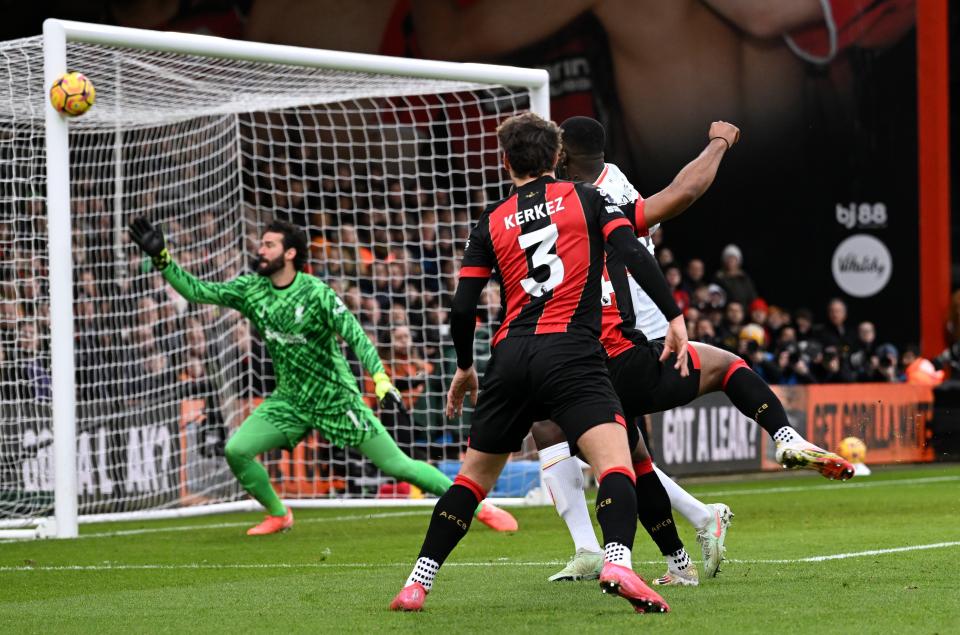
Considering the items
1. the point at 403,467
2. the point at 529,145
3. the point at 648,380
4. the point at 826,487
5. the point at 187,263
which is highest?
the point at 529,145

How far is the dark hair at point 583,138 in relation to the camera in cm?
748

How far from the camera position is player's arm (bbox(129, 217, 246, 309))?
1058 centimetres

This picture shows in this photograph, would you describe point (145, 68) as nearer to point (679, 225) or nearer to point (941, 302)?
point (679, 225)

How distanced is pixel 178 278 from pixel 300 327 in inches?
36.0

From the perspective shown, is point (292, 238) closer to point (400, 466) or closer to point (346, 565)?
point (400, 466)

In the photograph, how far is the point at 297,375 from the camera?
11203 mm

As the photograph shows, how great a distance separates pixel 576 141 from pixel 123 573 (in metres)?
3.56

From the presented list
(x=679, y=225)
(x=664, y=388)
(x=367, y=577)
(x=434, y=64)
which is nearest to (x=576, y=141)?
(x=664, y=388)

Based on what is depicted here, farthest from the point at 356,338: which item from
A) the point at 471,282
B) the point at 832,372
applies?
the point at 832,372

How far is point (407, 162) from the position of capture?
1625 centimetres

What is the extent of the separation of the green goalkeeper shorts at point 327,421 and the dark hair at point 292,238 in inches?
40.0

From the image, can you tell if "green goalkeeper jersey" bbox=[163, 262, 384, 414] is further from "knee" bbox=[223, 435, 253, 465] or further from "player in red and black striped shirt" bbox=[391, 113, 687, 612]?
"player in red and black striped shirt" bbox=[391, 113, 687, 612]

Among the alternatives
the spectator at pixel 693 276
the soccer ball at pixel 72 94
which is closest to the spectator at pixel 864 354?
the spectator at pixel 693 276

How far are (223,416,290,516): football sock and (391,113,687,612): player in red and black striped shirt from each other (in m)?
4.82
